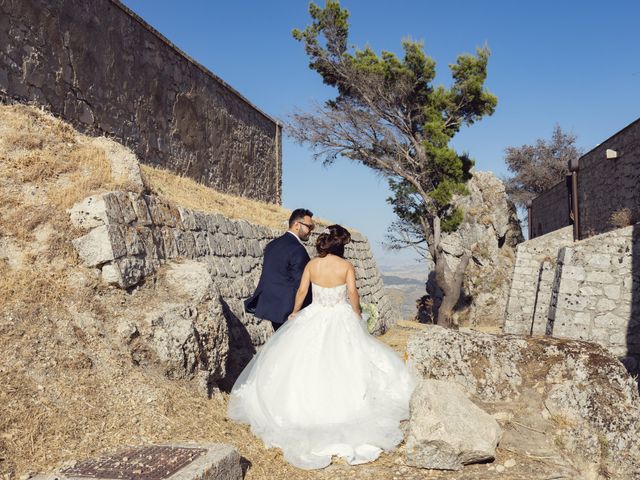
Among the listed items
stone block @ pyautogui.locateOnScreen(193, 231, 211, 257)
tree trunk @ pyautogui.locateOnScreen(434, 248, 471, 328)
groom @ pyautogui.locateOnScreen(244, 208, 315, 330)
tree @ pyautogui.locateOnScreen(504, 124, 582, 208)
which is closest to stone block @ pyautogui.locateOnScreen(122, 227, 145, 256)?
groom @ pyautogui.locateOnScreen(244, 208, 315, 330)

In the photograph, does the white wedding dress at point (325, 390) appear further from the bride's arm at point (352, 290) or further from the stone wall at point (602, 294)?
the stone wall at point (602, 294)

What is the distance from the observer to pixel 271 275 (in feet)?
21.5

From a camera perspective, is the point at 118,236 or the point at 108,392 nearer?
the point at 108,392

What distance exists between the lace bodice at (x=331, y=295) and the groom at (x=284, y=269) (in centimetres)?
79

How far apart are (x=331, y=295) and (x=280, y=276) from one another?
40.0 inches

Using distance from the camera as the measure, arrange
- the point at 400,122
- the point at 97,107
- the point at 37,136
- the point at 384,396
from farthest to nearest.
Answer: the point at 400,122
the point at 97,107
the point at 37,136
the point at 384,396

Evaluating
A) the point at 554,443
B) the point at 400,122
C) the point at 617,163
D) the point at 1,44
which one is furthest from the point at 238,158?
the point at 554,443

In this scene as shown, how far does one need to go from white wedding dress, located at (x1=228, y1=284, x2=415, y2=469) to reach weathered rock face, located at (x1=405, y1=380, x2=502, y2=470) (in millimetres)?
391

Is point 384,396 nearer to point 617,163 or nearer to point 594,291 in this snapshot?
point 594,291

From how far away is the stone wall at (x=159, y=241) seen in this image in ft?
20.1

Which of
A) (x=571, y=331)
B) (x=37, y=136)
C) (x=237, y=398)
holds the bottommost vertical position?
(x=237, y=398)

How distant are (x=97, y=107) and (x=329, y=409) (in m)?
8.75

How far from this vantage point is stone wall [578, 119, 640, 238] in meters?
12.4

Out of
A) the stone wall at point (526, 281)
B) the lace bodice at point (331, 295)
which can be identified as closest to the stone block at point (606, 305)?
the stone wall at point (526, 281)
